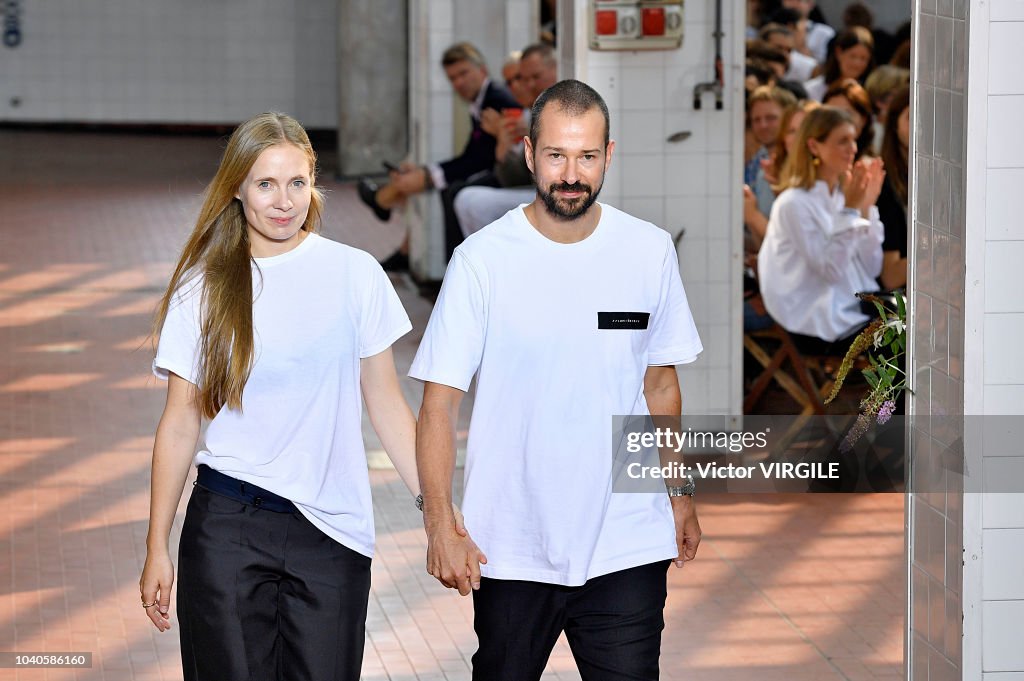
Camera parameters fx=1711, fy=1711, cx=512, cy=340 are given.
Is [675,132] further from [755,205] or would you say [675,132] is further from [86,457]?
[86,457]

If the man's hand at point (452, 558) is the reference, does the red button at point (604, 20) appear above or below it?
above

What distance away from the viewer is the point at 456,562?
11.1 ft

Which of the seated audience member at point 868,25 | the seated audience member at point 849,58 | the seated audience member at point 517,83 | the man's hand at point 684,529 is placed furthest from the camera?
the seated audience member at point 868,25

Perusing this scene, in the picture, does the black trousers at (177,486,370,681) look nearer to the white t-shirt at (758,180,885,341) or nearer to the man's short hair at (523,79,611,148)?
the man's short hair at (523,79,611,148)

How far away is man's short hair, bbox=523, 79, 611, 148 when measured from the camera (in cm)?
346

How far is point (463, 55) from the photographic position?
1145 cm

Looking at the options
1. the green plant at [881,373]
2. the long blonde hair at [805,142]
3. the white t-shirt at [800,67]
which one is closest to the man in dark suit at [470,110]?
the white t-shirt at [800,67]

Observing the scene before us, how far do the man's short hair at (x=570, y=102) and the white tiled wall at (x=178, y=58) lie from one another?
68.3ft

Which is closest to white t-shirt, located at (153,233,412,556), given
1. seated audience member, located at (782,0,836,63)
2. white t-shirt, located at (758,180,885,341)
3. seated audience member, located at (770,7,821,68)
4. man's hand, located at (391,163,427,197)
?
white t-shirt, located at (758,180,885,341)

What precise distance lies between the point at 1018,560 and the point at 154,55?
21.9 m

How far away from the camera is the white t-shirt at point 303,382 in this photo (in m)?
3.44

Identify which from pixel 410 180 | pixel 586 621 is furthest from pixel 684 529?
Answer: pixel 410 180

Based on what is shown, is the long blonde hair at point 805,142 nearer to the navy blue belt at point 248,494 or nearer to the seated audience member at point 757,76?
the seated audience member at point 757,76

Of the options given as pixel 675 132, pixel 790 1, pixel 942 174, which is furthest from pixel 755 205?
pixel 790 1
